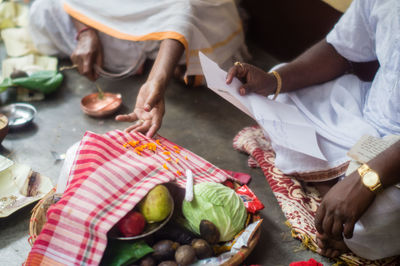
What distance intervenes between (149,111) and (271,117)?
2.12ft

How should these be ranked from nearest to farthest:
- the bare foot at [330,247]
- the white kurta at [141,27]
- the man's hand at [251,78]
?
the bare foot at [330,247] → the man's hand at [251,78] → the white kurta at [141,27]

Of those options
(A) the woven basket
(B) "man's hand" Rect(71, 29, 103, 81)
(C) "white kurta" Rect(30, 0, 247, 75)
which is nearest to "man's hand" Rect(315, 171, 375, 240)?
(A) the woven basket

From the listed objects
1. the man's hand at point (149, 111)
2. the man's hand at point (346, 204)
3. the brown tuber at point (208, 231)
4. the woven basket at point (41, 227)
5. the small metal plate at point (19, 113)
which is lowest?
the small metal plate at point (19, 113)

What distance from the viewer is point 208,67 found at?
1.84 metres

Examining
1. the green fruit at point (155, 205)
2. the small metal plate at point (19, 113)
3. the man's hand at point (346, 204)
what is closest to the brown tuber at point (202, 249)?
the green fruit at point (155, 205)

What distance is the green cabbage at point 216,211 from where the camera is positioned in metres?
1.61

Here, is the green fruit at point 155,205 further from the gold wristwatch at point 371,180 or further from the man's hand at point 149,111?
the gold wristwatch at point 371,180

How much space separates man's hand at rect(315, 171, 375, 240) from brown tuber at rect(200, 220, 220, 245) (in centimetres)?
46

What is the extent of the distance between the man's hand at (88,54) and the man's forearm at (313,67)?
144 centimetres

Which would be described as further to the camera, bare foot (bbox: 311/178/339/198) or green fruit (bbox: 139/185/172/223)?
bare foot (bbox: 311/178/339/198)

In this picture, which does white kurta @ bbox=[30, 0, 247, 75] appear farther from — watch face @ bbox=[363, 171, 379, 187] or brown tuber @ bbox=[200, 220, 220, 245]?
watch face @ bbox=[363, 171, 379, 187]

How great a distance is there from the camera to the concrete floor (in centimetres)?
188

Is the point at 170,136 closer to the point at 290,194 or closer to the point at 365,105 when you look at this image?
the point at 290,194

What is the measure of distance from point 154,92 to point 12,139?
3.60 ft
